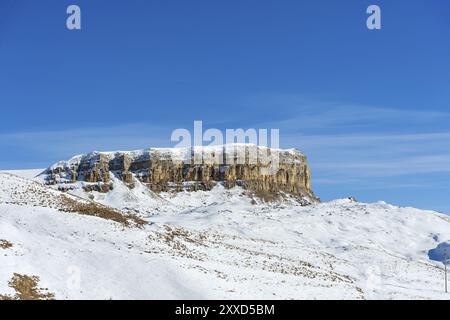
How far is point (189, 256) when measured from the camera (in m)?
38.8

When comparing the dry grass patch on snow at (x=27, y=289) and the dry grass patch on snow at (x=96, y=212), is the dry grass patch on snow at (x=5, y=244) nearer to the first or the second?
the dry grass patch on snow at (x=27, y=289)

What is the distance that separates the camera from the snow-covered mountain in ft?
93.5

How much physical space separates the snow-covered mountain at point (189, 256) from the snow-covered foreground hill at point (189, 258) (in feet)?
0.26

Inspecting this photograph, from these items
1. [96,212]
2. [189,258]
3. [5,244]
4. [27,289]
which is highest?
[96,212]

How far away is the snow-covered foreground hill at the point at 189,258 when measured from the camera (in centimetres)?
2872

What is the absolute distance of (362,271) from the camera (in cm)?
5231

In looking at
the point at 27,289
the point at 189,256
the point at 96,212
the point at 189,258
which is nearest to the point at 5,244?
the point at 27,289

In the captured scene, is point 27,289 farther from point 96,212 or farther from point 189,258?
point 96,212

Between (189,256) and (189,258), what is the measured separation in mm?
783

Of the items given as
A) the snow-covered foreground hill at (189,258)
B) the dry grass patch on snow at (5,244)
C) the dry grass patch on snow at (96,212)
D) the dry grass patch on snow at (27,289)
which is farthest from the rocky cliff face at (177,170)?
the dry grass patch on snow at (27,289)

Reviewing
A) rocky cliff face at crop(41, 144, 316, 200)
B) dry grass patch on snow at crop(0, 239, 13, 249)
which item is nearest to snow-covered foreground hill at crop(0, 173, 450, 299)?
dry grass patch on snow at crop(0, 239, 13, 249)
